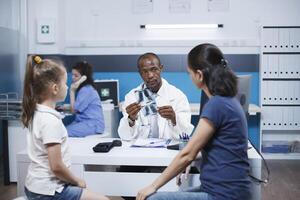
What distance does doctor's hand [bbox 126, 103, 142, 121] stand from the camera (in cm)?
245

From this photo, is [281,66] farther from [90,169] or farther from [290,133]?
[90,169]

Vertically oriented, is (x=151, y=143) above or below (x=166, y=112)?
below

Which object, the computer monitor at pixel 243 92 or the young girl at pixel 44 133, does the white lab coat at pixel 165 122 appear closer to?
the computer monitor at pixel 243 92

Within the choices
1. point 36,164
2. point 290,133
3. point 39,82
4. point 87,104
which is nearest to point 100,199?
point 36,164

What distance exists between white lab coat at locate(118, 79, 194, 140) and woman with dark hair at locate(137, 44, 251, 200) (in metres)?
0.93

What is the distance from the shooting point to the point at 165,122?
2637 mm

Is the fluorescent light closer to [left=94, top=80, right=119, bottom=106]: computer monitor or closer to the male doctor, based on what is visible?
[left=94, top=80, right=119, bottom=106]: computer monitor

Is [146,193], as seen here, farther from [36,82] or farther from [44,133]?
[36,82]

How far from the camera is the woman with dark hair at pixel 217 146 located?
158 centimetres

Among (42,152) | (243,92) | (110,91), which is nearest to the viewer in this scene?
(42,152)

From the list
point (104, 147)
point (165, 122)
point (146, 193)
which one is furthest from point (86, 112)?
point (146, 193)

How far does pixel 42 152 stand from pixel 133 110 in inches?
33.2

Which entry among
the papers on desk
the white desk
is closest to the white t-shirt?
the white desk

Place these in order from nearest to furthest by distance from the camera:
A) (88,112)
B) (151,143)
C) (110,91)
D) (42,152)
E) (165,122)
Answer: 1. (42,152)
2. (151,143)
3. (165,122)
4. (88,112)
5. (110,91)
